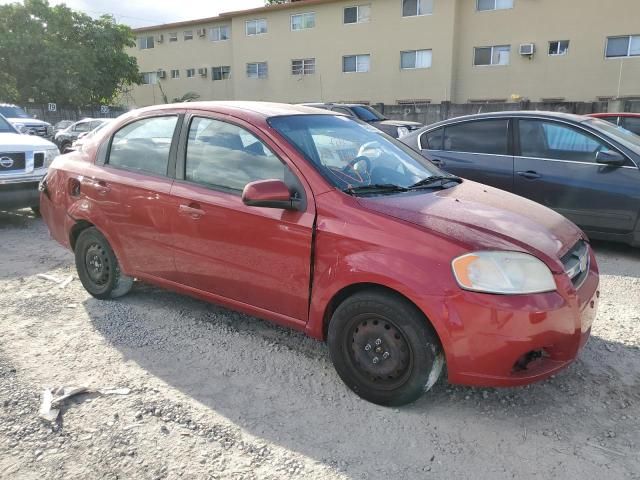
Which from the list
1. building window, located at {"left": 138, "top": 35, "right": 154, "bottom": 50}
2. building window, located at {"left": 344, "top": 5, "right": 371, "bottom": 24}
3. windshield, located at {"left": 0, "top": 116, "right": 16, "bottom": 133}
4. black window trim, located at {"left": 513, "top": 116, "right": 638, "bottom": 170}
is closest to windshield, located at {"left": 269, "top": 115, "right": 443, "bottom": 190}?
black window trim, located at {"left": 513, "top": 116, "right": 638, "bottom": 170}

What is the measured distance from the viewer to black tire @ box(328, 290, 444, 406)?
2719 millimetres

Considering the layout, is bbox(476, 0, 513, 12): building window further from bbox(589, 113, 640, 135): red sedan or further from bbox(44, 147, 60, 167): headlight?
bbox(44, 147, 60, 167): headlight

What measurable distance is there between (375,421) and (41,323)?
2743 mm

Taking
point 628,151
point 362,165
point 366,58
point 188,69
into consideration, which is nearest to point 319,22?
point 366,58

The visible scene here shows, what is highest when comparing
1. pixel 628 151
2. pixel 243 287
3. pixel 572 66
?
pixel 572 66

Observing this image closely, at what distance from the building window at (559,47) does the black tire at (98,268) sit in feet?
78.6

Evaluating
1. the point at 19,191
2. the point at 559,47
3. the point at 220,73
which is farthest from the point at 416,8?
the point at 19,191

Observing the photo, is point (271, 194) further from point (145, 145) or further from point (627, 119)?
point (627, 119)

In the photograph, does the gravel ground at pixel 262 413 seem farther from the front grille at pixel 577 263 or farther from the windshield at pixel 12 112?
the windshield at pixel 12 112

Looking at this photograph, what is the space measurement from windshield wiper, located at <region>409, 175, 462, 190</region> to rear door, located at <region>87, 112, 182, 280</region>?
5.66ft

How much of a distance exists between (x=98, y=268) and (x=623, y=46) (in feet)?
80.2

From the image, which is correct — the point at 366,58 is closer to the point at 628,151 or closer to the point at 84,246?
the point at 628,151

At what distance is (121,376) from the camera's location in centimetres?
328

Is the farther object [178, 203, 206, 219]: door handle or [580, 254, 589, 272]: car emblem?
[178, 203, 206, 219]: door handle
